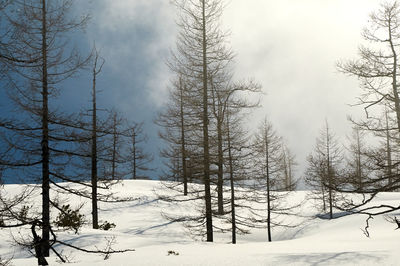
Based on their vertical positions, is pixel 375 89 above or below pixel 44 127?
above

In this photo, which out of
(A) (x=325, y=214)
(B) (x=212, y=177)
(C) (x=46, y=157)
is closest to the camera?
(C) (x=46, y=157)

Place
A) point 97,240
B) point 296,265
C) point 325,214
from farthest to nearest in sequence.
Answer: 1. point 325,214
2. point 97,240
3. point 296,265

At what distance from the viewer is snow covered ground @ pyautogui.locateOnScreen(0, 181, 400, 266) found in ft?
17.7

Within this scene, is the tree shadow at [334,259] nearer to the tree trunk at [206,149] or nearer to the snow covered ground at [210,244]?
the snow covered ground at [210,244]

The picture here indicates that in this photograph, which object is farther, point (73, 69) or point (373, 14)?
point (373, 14)

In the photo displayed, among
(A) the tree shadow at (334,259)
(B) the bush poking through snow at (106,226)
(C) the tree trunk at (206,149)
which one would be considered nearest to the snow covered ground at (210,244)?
(A) the tree shadow at (334,259)

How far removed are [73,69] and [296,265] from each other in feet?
25.0

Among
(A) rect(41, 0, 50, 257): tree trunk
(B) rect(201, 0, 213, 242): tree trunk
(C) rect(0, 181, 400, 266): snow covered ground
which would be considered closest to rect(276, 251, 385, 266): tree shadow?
(C) rect(0, 181, 400, 266): snow covered ground

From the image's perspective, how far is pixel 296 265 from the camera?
4.96m

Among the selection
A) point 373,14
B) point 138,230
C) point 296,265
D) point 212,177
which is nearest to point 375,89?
point 373,14

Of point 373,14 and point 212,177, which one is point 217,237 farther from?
point 373,14

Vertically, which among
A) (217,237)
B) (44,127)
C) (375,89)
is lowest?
(217,237)

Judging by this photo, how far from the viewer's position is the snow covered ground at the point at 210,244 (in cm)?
539

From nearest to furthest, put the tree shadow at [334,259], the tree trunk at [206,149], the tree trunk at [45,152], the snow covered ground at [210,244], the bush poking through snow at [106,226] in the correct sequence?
the tree shadow at [334,259] → the snow covered ground at [210,244] → the tree trunk at [45,152] → the tree trunk at [206,149] → the bush poking through snow at [106,226]
